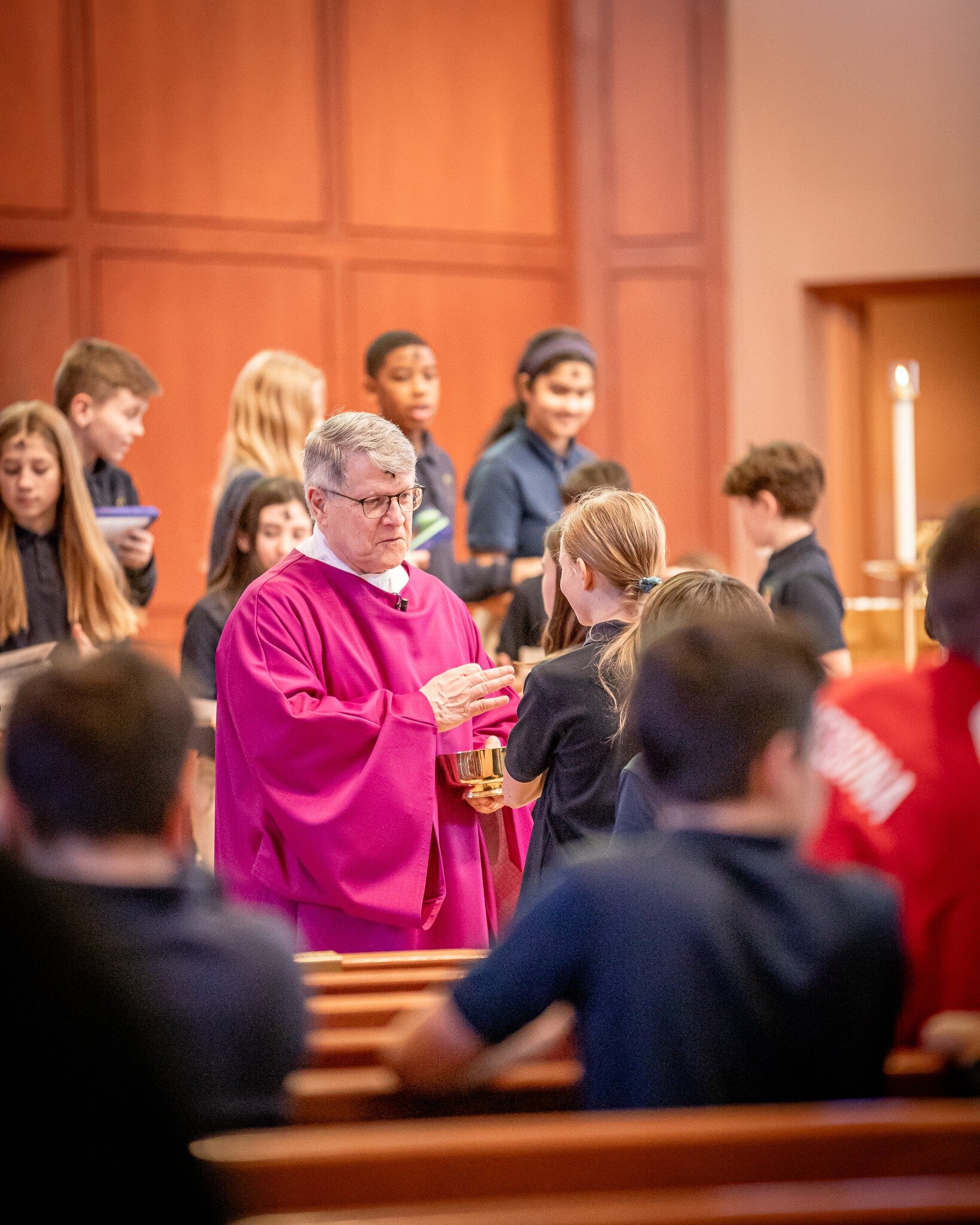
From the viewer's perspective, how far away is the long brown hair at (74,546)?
4.56 meters

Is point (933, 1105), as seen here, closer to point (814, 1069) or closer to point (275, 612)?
point (814, 1069)

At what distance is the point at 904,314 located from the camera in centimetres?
1109

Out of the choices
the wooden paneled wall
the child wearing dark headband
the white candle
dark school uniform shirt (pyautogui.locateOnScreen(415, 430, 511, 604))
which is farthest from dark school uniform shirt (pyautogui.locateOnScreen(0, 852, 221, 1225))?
the wooden paneled wall

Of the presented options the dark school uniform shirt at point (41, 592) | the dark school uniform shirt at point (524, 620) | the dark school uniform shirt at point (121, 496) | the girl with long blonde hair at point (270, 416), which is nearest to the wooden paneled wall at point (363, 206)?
the dark school uniform shirt at point (121, 496)

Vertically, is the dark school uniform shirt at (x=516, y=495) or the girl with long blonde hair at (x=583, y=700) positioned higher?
the dark school uniform shirt at (x=516, y=495)

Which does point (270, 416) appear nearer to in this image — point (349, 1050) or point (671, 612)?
point (671, 612)

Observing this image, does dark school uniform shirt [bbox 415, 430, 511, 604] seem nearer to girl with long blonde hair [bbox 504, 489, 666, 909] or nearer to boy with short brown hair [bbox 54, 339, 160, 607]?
boy with short brown hair [bbox 54, 339, 160, 607]

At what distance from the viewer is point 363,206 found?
7617 mm

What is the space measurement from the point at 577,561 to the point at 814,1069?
167 centimetres

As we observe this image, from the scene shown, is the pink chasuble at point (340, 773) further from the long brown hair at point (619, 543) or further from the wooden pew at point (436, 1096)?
the wooden pew at point (436, 1096)

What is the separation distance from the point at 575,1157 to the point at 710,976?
24cm

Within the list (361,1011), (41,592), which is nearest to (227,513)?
(41,592)

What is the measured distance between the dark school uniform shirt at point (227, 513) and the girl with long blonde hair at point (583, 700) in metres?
1.81

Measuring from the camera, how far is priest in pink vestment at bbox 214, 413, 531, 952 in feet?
10.2
